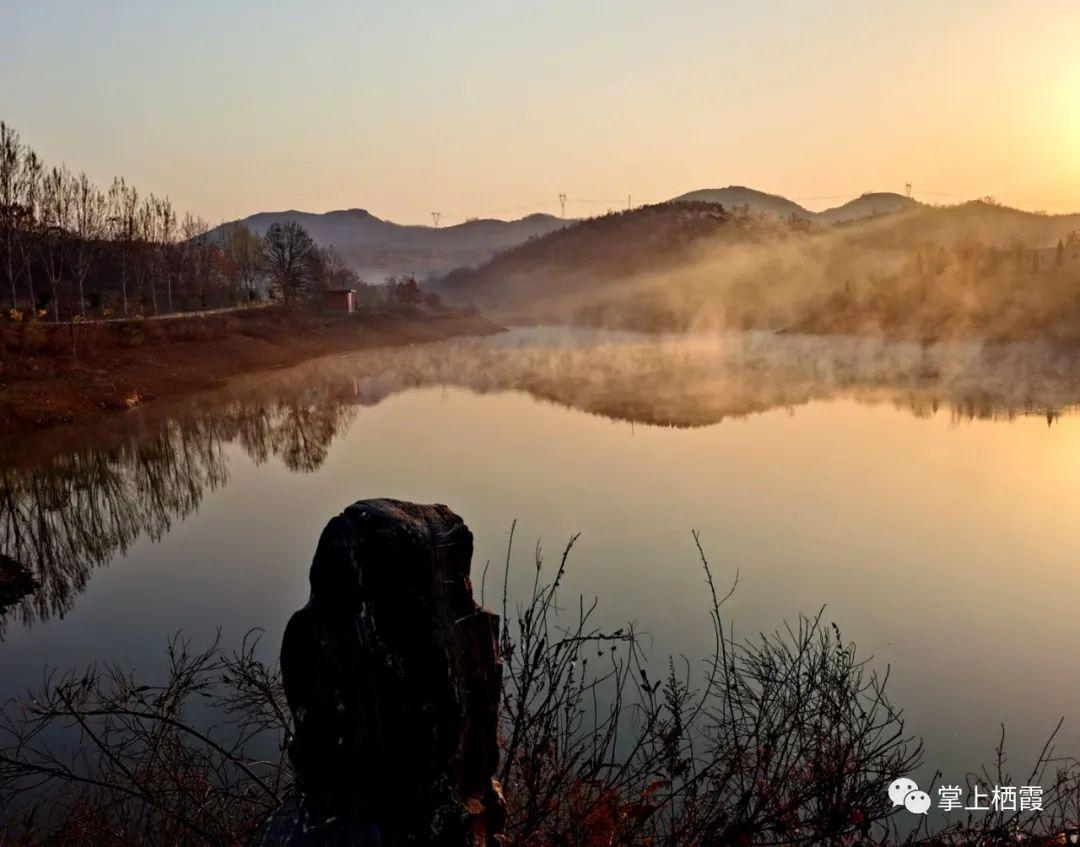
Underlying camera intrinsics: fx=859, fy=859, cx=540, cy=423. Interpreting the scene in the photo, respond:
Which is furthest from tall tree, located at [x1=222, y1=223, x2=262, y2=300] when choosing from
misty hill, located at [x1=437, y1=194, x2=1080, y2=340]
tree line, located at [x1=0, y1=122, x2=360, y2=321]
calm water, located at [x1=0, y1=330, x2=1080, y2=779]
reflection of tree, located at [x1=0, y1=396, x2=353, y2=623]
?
reflection of tree, located at [x1=0, y1=396, x2=353, y2=623]

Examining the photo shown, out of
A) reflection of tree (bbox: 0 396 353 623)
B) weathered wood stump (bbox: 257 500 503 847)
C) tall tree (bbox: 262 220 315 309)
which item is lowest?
reflection of tree (bbox: 0 396 353 623)

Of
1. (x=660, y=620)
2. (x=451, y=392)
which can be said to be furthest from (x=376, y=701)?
(x=451, y=392)

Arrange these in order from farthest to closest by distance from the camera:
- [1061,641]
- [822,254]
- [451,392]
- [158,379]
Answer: [822,254] → [451,392] → [158,379] → [1061,641]

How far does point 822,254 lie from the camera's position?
118250mm

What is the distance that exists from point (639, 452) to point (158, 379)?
23.4 metres

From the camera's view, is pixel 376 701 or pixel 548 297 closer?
pixel 376 701

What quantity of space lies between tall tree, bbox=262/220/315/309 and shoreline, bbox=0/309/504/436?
9.97 ft

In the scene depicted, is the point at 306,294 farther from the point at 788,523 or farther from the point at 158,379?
the point at 788,523

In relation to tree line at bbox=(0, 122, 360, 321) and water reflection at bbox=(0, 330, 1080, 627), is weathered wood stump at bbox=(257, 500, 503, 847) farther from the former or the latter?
tree line at bbox=(0, 122, 360, 321)

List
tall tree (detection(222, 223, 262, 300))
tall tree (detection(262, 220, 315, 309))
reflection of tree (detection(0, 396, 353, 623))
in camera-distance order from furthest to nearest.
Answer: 1. tall tree (detection(222, 223, 262, 300))
2. tall tree (detection(262, 220, 315, 309))
3. reflection of tree (detection(0, 396, 353, 623))

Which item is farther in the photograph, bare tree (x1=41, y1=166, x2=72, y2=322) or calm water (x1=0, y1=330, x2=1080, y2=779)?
bare tree (x1=41, y1=166, x2=72, y2=322)

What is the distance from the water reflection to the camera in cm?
1922

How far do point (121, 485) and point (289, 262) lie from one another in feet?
154

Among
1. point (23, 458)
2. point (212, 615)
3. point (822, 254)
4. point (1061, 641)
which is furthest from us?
point (822, 254)
